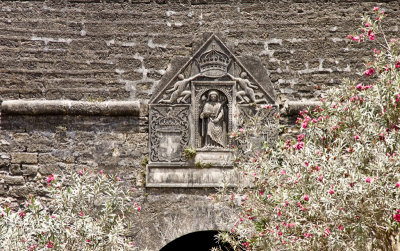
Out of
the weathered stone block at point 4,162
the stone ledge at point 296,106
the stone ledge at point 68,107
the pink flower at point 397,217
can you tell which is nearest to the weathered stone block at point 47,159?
the weathered stone block at point 4,162

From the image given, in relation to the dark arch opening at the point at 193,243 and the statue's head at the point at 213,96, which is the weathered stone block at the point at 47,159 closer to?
the statue's head at the point at 213,96

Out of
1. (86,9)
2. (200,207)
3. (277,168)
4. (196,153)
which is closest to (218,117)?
(196,153)

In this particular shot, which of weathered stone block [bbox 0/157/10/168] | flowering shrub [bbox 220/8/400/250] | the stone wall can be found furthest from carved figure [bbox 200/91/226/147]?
weathered stone block [bbox 0/157/10/168]

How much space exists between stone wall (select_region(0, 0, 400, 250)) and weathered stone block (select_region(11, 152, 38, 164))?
1cm

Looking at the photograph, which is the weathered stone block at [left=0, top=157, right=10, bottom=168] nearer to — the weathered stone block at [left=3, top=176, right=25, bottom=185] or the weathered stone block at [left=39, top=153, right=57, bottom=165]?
the weathered stone block at [left=3, top=176, right=25, bottom=185]

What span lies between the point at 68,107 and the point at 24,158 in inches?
28.9

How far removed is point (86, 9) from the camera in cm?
689

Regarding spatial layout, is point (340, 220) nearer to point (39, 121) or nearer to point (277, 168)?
point (277, 168)

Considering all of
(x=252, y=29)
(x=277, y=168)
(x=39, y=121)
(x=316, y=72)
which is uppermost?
(x=252, y=29)

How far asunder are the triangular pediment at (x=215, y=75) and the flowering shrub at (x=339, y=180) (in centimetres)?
138

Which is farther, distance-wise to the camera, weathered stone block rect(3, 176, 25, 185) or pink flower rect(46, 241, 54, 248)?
weathered stone block rect(3, 176, 25, 185)

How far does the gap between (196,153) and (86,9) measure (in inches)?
81.6

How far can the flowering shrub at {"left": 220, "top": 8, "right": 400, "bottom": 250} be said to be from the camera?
426cm

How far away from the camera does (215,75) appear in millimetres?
6742
